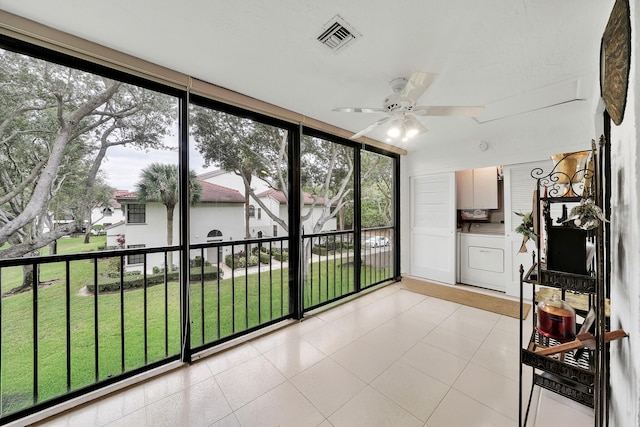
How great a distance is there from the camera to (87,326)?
1.73 m

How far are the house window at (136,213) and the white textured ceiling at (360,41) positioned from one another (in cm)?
108

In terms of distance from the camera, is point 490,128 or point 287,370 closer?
point 287,370

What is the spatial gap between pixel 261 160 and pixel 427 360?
242 cm

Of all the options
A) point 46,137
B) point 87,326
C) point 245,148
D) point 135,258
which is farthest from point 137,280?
point 245,148

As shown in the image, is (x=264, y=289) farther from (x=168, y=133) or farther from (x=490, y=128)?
(x=490, y=128)

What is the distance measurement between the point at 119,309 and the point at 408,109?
277 cm

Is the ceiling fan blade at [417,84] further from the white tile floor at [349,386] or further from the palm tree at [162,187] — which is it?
the white tile floor at [349,386]

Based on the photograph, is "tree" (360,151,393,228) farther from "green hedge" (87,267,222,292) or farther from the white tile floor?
"green hedge" (87,267,222,292)

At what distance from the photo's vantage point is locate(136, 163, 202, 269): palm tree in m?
1.85

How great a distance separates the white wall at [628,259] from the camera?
739mm

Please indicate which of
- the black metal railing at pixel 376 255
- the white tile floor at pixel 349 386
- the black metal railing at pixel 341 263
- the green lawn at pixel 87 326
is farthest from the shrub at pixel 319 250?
the green lawn at pixel 87 326

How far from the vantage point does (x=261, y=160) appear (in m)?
2.54

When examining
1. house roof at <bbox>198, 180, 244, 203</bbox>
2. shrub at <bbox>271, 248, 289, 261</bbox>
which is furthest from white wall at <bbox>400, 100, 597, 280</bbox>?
house roof at <bbox>198, 180, 244, 203</bbox>

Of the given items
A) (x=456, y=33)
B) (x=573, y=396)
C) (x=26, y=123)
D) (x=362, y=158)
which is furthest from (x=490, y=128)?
(x=26, y=123)
